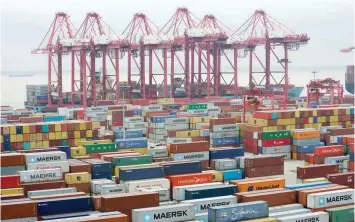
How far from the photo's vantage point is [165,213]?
14.6 metres

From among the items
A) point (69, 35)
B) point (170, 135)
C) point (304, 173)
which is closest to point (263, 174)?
point (304, 173)

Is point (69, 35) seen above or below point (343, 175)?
above

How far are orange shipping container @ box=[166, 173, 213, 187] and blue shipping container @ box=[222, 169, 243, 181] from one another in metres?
2.16

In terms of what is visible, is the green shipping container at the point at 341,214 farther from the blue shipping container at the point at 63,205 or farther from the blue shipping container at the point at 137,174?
the blue shipping container at the point at 137,174

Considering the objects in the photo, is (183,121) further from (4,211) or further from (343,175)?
(4,211)

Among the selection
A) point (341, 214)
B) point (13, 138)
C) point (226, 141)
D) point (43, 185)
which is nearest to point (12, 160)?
point (43, 185)

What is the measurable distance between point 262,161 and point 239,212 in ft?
30.0

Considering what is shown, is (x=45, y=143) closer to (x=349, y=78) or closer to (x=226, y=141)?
(x=226, y=141)

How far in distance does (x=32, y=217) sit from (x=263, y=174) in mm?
11068

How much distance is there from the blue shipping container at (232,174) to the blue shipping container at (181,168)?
1.13m

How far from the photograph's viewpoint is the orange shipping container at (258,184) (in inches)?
742

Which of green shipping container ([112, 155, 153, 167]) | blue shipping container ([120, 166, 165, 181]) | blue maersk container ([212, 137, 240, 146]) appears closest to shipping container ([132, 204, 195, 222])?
blue shipping container ([120, 166, 165, 181])

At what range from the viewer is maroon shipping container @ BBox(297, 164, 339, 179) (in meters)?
21.9

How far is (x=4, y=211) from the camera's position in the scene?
15.0 meters
